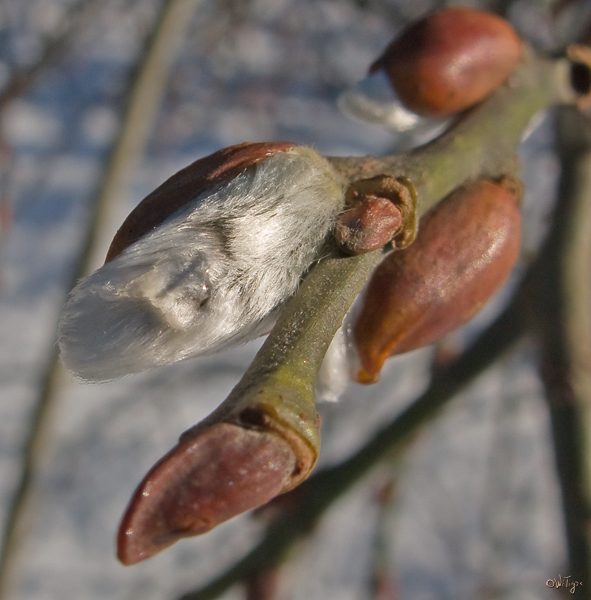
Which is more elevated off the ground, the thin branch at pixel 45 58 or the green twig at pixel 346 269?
the thin branch at pixel 45 58

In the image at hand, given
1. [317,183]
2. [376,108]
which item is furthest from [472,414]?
[317,183]

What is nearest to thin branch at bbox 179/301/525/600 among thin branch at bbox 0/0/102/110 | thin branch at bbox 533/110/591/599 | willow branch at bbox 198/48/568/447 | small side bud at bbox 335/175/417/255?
thin branch at bbox 533/110/591/599

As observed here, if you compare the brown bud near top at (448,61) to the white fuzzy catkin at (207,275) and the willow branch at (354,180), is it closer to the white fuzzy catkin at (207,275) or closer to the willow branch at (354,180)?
the willow branch at (354,180)

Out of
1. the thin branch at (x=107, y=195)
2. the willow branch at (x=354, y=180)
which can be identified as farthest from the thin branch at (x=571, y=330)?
the thin branch at (x=107, y=195)

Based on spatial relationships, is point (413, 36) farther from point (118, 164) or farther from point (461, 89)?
point (118, 164)

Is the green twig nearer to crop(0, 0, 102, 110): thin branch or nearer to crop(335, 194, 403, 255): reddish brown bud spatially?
crop(335, 194, 403, 255): reddish brown bud

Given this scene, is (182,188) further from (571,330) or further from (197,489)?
(571,330)
